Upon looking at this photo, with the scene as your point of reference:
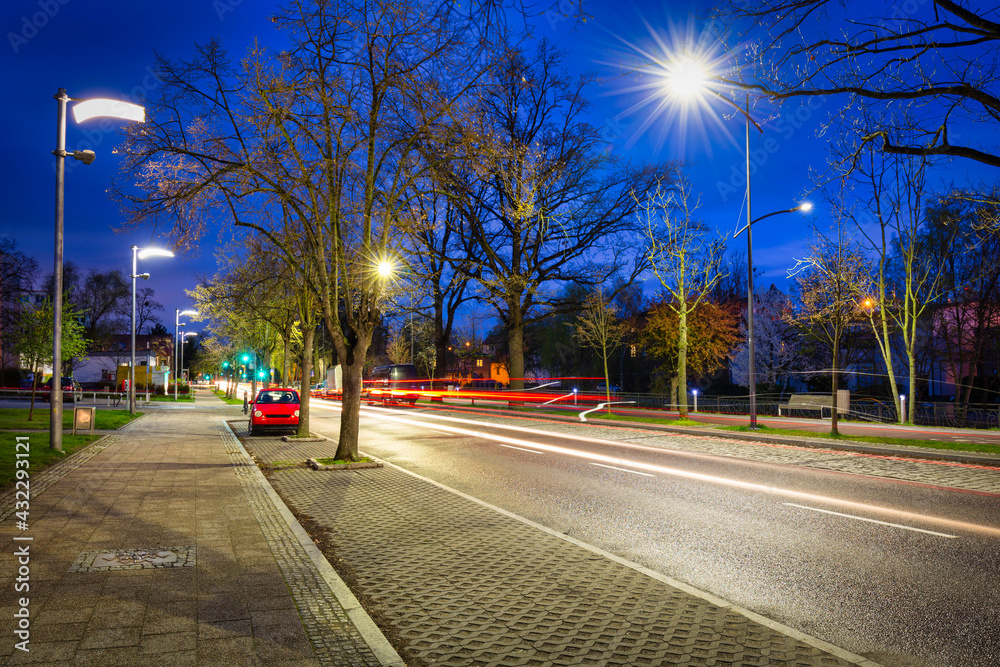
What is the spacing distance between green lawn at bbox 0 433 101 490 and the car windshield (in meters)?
5.05

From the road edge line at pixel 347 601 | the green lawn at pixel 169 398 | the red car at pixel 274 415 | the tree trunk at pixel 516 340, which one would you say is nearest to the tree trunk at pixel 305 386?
the red car at pixel 274 415

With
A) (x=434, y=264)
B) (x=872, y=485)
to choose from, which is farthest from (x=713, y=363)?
(x=872, y=485)

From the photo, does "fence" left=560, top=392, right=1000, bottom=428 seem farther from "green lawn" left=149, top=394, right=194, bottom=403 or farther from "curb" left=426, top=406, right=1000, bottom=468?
"green lawn" left=149, top=394, right=194, bottom=403

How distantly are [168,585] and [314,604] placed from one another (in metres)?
1.34

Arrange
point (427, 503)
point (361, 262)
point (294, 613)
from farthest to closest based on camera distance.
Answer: point (361, 262), point (427, 503), point (294, 613)

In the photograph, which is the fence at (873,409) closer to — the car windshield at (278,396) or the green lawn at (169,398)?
the car windshield at (278,396)

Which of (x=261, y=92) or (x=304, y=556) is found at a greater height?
(x=261, y=92)

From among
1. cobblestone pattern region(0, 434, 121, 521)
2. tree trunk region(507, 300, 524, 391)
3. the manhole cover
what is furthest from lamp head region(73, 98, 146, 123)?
tree trunk region(507, 300, 524, 391)

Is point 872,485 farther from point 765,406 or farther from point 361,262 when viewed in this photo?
point 765,406

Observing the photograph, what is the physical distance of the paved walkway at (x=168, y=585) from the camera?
395cm

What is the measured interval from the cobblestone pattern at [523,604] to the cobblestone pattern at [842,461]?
8.14 metres

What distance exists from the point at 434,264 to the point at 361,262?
79.5 feet

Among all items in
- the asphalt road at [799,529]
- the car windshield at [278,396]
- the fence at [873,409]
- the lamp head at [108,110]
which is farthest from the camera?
the fence at [873,409]

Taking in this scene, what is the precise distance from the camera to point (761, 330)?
5609 centimetres
